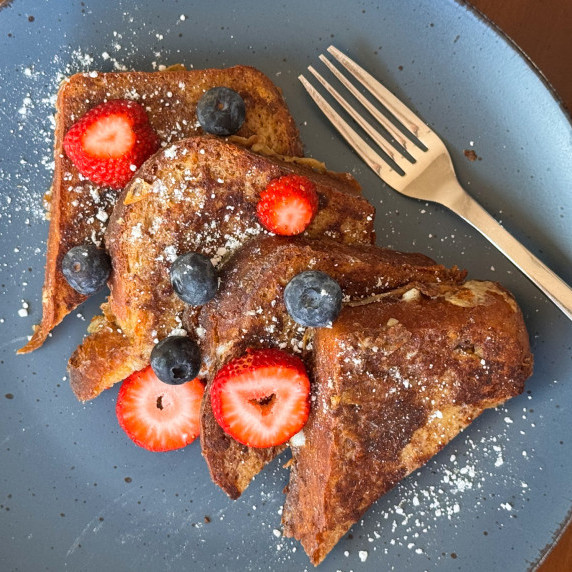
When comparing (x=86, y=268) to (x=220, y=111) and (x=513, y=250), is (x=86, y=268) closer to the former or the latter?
(x=220, y=111)

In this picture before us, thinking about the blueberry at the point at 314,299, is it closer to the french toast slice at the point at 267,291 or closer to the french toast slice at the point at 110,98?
the french toast slice at the point at 267,291

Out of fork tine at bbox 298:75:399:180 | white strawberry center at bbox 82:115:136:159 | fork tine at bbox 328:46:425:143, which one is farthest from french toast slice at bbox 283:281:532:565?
white strawberry center at bbox 82:115:136:159

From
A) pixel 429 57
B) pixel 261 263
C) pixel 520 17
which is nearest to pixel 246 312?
pixel 261 263

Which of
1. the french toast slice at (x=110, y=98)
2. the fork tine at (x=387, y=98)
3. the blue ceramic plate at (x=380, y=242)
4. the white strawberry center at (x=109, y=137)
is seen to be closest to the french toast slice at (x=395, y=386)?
the blue ceramic plate at (x=380, y=242)

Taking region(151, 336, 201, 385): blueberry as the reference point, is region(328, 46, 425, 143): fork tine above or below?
above

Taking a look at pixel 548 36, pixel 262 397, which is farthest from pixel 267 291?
pixel 548 36

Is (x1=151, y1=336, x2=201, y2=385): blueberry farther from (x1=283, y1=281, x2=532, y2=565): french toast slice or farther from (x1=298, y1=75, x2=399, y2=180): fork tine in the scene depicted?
(x1=298, y1=75, x2=399, y2=180): fork tine
